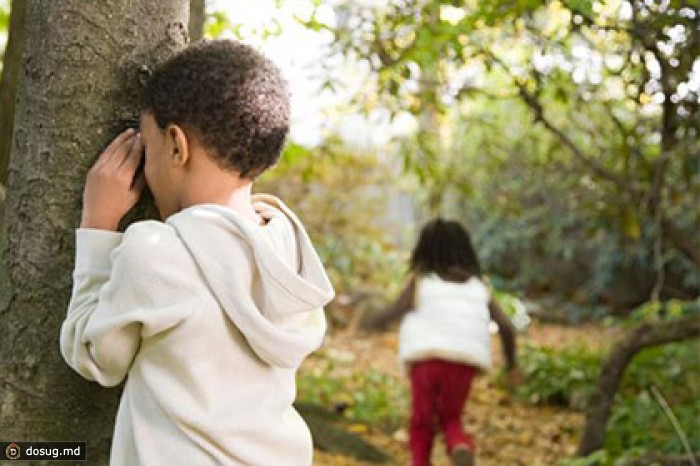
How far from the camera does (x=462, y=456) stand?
530cm

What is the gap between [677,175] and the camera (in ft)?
24.9

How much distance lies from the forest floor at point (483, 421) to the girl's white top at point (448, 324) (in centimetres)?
82

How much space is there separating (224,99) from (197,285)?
0.38 m

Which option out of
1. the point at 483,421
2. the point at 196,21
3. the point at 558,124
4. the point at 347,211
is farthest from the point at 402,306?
the point at 558,124

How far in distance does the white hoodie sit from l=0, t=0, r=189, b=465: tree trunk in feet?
0.57

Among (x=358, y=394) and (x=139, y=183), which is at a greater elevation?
(x=139, y=183)

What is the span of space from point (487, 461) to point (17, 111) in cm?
481

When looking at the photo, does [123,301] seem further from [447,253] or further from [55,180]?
[447,253]

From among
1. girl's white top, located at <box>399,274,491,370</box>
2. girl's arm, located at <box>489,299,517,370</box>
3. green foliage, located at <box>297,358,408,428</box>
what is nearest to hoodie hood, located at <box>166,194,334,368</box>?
girl's white top, located at <box>399,274,491,370</box>

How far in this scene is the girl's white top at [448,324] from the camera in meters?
5.55

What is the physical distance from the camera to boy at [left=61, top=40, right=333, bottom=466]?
193 cm

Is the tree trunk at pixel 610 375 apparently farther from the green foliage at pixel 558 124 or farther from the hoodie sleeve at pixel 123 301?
the hoodie sleeve at pixel 123 301

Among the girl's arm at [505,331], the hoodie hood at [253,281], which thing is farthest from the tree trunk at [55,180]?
the girl's arm at [505,331]

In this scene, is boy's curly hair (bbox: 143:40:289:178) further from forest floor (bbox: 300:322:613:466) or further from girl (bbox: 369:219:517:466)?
forest floor (bbox: 300:322:613:466)
